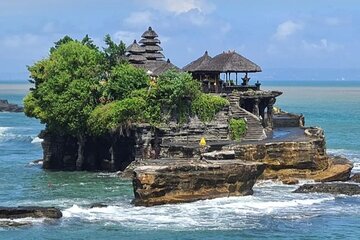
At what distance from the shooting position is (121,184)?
54.3 m

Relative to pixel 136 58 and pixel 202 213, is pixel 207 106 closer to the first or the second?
pixel 136 58

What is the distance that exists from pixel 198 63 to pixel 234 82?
3591 mm

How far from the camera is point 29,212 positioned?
42438 mm

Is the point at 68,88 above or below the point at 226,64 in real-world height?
below

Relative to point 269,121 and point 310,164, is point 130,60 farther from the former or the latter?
point 310,164

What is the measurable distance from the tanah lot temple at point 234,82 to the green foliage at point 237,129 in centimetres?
49

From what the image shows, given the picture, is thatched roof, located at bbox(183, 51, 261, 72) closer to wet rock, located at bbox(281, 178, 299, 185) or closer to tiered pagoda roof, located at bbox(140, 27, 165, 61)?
tiered pagoda roof, located at bbox(140, 27, 165, 61)

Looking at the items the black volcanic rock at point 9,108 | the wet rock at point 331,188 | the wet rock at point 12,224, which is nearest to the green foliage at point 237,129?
the wet rock at point 331,188

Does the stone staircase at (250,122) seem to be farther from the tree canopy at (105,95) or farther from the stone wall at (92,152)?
the stone wall at (92,152)

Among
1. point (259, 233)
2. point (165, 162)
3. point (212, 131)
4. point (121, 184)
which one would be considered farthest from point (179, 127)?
point (259, 233)

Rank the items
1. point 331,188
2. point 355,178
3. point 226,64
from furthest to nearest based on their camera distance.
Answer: point 226,64
point 355,178
point 331,188

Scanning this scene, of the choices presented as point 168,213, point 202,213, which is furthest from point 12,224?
point 202,213

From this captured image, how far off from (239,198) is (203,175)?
2.92m

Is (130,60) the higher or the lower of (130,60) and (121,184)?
the higher
